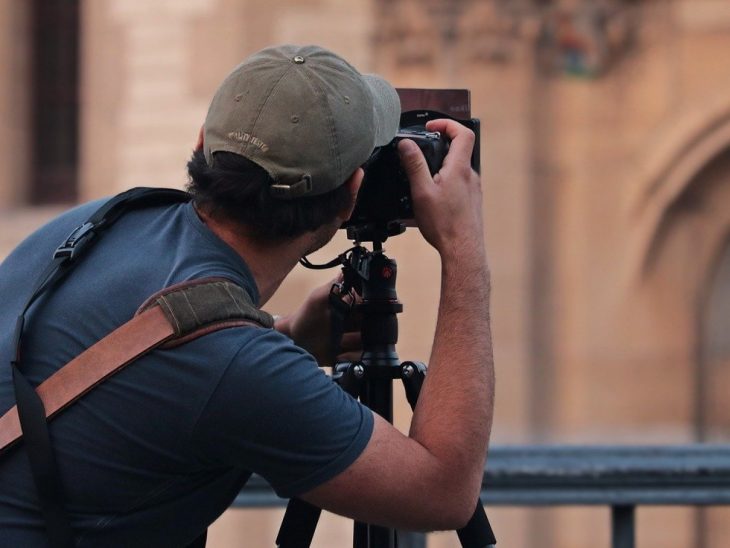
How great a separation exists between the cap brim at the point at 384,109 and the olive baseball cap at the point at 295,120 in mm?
64

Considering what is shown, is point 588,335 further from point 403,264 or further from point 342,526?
point 342,526

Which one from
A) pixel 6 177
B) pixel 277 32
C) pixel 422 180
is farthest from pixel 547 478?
pixel 6 177

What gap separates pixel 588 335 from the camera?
6.62m

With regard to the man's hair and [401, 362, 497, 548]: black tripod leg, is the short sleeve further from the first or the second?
[401, 362, 497, 548]: black tripod leg

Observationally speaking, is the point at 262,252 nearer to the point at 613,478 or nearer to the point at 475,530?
the point at 475,530

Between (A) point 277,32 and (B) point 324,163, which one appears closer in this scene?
(B) point 324,163

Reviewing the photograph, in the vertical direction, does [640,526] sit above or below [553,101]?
below

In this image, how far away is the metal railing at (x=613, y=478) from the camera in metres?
3.15

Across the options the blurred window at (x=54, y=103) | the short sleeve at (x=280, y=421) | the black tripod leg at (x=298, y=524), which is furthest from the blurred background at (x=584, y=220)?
the short sleeve at (x=280, y=421)

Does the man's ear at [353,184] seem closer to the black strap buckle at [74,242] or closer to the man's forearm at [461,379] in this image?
the man's forearm at [461,379]

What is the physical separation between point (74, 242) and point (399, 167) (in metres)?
0.51

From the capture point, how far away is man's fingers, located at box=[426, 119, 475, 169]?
85.0 inches

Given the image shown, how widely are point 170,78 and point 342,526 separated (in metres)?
2.50

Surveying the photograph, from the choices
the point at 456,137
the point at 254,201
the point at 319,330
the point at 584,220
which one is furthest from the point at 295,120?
the point at 584,220
